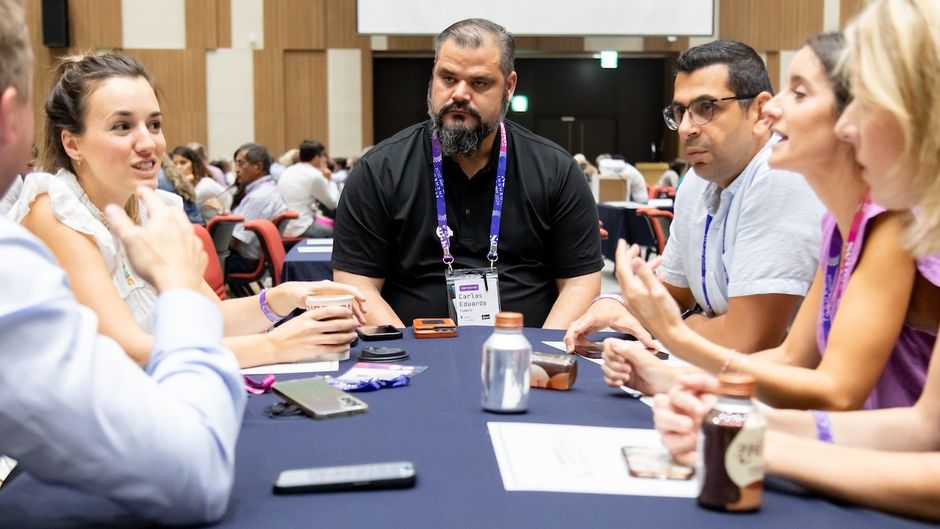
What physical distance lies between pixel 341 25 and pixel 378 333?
14.0m

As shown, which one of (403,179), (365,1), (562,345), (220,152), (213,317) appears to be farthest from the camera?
(220,152)

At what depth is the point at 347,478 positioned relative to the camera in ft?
3.92

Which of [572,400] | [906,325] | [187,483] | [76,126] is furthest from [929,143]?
[76,126]

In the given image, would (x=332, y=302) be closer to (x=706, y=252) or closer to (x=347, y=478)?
(x=347, y=478)

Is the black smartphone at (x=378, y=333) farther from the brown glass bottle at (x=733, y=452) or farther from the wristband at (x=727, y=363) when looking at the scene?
the brown glass bottle at (x=733, y=452)

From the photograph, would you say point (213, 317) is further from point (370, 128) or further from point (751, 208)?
point (370, 128)

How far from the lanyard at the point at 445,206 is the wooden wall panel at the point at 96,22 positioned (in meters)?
13.7

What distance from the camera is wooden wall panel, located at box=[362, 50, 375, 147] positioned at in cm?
1585

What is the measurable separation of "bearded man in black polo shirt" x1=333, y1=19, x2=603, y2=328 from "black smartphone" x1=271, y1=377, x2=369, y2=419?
4.65ft

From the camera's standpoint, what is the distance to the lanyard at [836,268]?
1639 millimetres

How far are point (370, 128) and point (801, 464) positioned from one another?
1518 centimetres

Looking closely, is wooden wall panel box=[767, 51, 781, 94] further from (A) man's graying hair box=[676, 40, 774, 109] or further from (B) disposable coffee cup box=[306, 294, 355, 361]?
(B) disposable coffee cup box=[306, 294, 355, 361]

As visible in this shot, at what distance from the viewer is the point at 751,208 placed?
2.46 metres

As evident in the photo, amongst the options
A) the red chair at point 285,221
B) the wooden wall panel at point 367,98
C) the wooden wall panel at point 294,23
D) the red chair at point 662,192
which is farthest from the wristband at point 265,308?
the wooden wall panel at point 294,23
